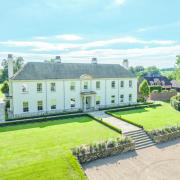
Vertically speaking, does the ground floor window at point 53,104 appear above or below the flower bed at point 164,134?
above

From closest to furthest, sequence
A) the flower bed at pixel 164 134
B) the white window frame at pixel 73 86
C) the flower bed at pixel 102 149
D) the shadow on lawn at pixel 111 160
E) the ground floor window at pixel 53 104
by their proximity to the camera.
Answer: the shadow on lawn at pixel 111 160, the flower bed at pixel 102 149, the flower bed at pixel 164 134, the ground floor window at pixel 53 104, the white window frame at pixel 73 86

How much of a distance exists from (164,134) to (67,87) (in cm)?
1857

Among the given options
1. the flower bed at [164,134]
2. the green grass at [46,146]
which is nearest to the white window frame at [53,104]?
the green grass at [46,146]

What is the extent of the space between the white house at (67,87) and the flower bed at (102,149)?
16.7m

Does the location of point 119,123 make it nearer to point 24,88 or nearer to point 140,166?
point 140,166

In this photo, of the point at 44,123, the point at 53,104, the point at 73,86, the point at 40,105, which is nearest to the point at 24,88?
the point at 40,105

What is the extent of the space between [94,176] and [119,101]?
85.4 ft

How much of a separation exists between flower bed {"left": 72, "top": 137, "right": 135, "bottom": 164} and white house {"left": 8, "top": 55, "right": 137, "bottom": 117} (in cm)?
1667

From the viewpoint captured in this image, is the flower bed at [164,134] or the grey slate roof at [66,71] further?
the grey slate roof at [66,71]

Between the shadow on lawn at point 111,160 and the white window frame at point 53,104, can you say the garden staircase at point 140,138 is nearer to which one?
the shadow on lawn at point 111,160

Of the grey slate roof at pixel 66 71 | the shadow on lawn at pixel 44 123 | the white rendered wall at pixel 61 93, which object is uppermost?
the grey slate roof at pixel 66 71

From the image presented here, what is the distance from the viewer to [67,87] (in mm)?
33188

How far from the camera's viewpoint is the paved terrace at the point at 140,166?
14000 mm

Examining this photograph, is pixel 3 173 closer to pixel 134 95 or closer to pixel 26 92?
pixel 26 92
